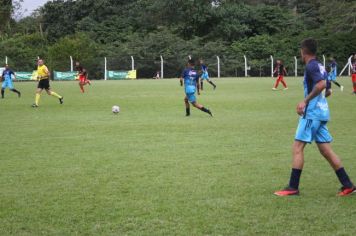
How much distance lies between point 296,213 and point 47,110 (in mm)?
15128

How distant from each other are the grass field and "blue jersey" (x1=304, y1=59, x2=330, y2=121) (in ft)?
3.25

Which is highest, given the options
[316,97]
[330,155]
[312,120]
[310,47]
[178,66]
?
[178,66]

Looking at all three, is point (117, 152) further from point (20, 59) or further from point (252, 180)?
point (20, 59)

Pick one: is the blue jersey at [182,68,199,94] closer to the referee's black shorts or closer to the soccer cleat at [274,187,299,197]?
the referee's black shorts

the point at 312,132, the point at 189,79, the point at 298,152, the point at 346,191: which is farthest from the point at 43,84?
the point at 346,191

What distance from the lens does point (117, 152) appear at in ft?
33.8

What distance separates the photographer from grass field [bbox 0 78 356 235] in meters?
5.66

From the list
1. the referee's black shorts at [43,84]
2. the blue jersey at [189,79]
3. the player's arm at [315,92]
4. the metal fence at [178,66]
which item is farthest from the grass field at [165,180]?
the metal fence at [178,66]

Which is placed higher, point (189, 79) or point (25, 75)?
point (25, 75)

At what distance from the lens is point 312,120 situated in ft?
A: 22.3

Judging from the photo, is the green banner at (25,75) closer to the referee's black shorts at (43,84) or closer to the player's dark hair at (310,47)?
the referee's black shorts at (43,84)

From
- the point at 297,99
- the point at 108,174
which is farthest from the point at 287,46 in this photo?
the point at 108,174

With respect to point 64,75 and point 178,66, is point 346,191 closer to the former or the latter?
point 64,75

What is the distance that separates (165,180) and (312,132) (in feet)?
6.99
